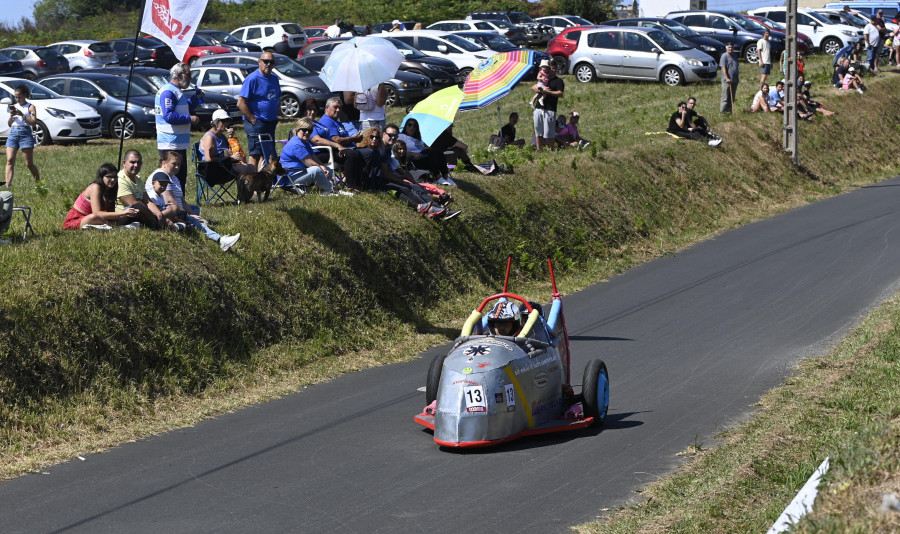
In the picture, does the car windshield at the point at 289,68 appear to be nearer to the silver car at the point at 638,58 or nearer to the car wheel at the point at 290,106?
the car wheel at the point at 290,106

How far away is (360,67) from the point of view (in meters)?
16.3

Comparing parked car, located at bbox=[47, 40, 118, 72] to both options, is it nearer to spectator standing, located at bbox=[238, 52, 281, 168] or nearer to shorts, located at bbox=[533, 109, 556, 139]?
shorts, located at bbox=[533, 109, 556, 139]

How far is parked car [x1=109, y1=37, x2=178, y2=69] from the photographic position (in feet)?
130

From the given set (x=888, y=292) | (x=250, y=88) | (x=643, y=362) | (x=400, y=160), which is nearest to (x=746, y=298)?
(x=888, y=292)

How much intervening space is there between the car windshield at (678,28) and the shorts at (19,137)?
88.0ft

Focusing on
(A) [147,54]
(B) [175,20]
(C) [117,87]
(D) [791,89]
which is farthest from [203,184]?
(A) [147,54]

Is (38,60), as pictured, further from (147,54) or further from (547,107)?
(547,107)

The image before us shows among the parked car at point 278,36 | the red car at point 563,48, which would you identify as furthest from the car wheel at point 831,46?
the parked car at point 278,36

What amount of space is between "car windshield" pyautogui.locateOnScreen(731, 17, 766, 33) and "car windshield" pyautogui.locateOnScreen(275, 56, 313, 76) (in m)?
18.9

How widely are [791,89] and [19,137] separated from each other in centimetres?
1852

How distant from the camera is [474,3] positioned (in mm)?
60938

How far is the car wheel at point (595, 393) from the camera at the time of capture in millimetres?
9469

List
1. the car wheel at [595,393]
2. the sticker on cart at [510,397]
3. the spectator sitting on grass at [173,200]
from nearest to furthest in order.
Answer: the sticker on cart at [510,397] → the car wheel at [595,393] → the spectator sitting on grass at [173,200]

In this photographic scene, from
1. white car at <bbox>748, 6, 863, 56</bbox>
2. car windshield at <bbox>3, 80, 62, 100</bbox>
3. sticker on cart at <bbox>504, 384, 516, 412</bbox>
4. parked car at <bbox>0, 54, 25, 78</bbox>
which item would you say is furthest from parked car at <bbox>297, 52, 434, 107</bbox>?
sticker on cart at <bbox>504, 384, 516, 412</bbox>
